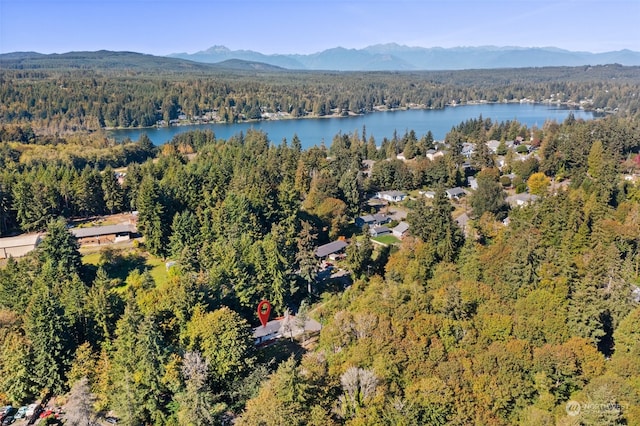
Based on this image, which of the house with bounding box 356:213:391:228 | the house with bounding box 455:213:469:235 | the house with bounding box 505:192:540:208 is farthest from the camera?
the house with bounding box 505:192:540:208

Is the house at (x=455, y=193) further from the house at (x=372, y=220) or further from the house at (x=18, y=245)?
the house at (x=18, y=245)

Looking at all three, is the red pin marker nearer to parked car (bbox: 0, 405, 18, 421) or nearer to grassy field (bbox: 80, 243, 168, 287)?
grassy field (bbox: 80, 243, 168, 287)

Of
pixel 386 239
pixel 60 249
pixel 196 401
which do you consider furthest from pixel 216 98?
pixel 196 401

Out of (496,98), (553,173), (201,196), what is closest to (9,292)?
(201,196)

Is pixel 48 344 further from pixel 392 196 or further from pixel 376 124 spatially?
pixel 376 124

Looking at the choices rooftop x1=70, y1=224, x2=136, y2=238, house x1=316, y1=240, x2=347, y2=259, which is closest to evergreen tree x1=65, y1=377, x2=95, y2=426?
house x1=316, y1=240, x2=347, y2=259

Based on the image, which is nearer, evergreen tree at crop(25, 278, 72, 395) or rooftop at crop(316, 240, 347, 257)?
evergreen tree at crop(25, 278, 72, 395)

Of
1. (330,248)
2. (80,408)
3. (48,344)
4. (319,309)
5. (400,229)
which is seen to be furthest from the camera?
(400,229)
